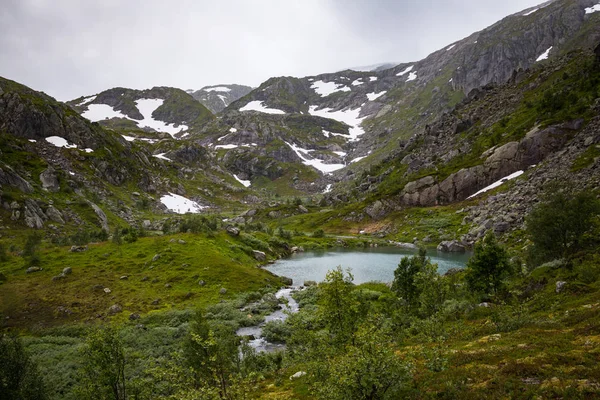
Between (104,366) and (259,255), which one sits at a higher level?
(104,366)

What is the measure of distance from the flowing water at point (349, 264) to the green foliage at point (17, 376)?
2834cm

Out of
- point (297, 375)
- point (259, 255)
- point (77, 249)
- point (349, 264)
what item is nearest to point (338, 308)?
point (297, 375)

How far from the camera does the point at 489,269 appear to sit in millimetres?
38656

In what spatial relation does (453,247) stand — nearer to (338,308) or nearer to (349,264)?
Result: (349,264)

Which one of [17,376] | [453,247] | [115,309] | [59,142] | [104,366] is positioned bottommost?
[453,247]

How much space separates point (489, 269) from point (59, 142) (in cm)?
22204

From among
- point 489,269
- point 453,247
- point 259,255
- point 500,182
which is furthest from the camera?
point 500,182

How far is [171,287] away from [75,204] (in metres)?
93.8

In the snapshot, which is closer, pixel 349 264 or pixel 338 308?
pixel 338 308

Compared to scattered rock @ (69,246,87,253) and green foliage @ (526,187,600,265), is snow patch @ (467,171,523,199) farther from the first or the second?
scattered rock @ (69,246,87,253)

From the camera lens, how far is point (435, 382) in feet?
55.9

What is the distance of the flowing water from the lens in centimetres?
7050

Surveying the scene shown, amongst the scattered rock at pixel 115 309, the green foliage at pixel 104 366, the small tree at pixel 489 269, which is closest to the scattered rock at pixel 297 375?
the green foliage at pixel 104 366

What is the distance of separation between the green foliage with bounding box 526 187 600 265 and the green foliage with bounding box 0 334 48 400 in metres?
50.7
